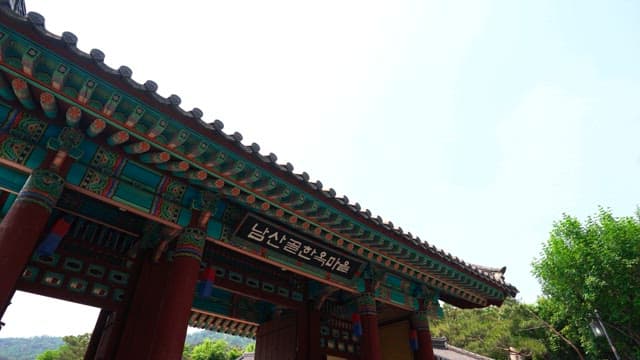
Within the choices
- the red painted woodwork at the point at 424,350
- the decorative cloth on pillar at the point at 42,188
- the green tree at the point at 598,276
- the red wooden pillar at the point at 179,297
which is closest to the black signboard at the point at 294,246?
the red wooden pillar at the point at 179,297

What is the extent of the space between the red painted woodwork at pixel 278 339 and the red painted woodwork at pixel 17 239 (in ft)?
19.3

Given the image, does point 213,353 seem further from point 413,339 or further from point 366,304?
point 366,304

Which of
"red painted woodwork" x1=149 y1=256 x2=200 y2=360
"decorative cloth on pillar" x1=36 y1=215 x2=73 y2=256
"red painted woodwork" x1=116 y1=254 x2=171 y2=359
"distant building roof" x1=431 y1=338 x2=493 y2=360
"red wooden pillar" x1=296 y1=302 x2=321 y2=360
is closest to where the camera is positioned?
"red painted woodwork" x1=149 y1=256 x2=200 y2=360

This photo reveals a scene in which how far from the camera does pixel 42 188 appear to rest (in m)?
4.41

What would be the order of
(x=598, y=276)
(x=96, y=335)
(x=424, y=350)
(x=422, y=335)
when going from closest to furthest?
(x=96, y=335), (x=424, y=350), (x=422, y=335), (x=598, y=276)

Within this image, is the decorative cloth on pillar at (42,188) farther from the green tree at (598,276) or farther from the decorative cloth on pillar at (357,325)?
the green tree at (598,276)

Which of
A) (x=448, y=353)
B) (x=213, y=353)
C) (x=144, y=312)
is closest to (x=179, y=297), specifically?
(x=144, y=312)

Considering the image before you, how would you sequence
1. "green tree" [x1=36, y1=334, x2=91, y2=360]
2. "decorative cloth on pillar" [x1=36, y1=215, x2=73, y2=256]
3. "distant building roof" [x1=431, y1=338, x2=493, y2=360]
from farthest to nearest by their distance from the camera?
1. "green tree" [x1=36, y1=334, x2=91, y2=360]
2. "distant building roof" [x1=431, y1=338, x2=493, y2=360]
3. "decorative cloth on pillar" [x1=36, y1=215, x2=73, y2=256]

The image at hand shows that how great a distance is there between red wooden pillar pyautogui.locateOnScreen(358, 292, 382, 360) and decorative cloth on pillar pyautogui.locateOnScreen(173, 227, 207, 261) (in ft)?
14.3

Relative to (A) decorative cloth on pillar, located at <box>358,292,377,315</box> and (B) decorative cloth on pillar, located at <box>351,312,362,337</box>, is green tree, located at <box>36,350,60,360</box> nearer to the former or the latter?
(B) decorative cloth on pillar, located at <box>351,312,362,337</box>

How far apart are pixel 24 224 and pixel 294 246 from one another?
4.24 metres

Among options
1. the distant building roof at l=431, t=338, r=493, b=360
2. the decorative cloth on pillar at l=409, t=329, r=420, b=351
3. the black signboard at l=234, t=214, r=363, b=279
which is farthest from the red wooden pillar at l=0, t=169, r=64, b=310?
the distant building roof at l=431, t=338, r=493, b=360

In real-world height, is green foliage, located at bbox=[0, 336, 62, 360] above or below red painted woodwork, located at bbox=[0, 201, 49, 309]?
above

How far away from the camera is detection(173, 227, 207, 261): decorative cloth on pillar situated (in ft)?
18.3
